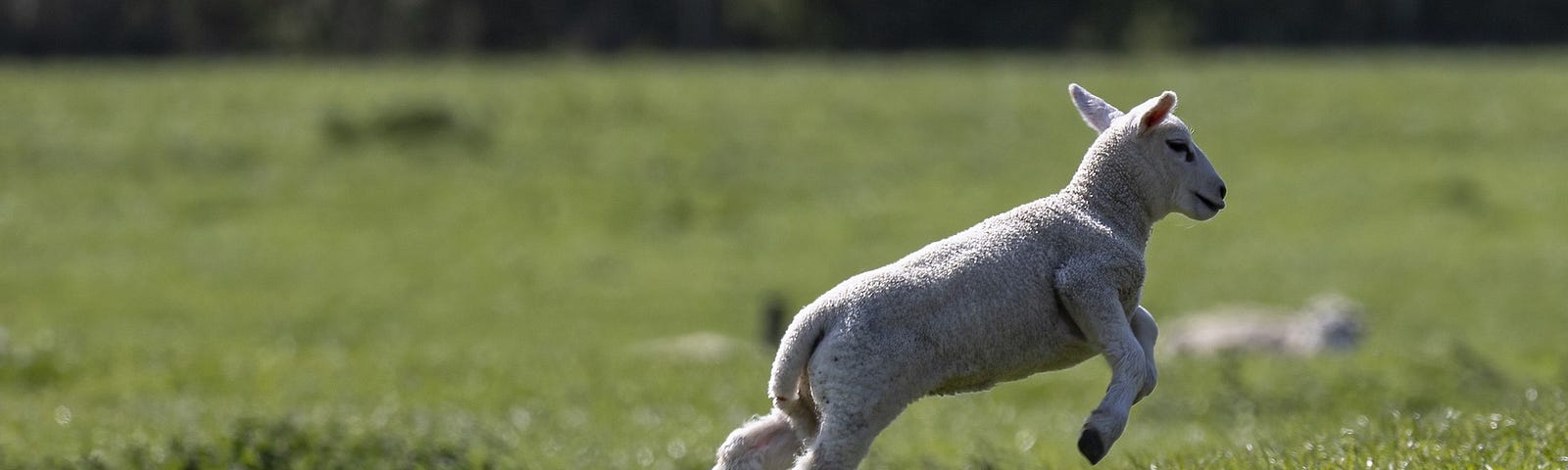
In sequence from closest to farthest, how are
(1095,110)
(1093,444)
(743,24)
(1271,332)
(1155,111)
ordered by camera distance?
1. (1093,444)
2. (1155,111)
3. (1095,110)
4. (1271,332)
5. (743,24)

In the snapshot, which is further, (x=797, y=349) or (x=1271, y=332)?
(x=1271, y=332)

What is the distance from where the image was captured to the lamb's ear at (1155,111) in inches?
233

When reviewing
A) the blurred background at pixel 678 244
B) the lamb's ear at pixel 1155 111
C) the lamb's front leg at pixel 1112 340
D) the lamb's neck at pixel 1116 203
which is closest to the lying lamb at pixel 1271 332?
the blurred background at pixel 678 244

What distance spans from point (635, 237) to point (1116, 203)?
2965 cm

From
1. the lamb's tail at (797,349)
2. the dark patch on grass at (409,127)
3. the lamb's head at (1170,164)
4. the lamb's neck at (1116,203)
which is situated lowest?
the dark patch on grass at (409,127)

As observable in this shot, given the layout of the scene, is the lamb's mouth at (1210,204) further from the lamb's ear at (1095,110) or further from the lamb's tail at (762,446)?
the lamb's tail at (762,446)

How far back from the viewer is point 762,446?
19.7 feet

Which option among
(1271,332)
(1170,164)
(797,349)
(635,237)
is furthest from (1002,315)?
(635,237)

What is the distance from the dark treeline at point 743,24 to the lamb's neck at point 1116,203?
184 ft

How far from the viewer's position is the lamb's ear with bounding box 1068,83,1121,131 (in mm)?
6293

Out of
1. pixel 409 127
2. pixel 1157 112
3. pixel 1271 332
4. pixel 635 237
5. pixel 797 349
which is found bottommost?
pixel 635 237

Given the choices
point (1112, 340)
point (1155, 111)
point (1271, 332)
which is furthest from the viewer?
point (1271, 332)

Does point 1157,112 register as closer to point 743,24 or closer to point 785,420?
point 785,420

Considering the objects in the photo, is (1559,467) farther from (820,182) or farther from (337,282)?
(820,182)
